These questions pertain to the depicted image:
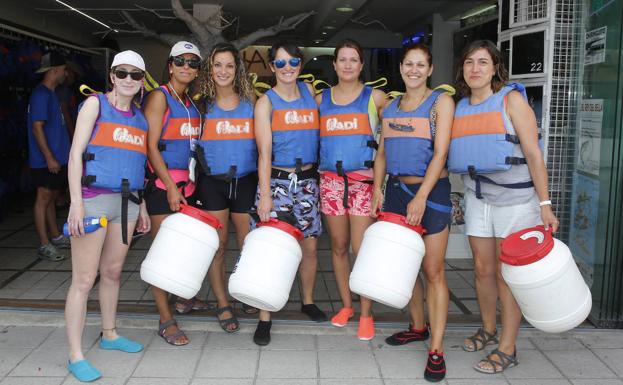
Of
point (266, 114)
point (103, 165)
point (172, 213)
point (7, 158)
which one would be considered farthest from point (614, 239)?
point (7, 158)

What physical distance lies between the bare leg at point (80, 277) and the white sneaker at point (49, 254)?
2.27m

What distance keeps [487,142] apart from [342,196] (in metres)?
0.91

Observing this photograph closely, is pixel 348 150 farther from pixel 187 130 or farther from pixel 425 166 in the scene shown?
pixel 187 130

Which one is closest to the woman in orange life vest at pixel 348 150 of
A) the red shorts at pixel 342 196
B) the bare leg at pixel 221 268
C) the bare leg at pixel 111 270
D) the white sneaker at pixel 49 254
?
the red shorts at pixel 342 196

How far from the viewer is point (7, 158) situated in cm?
696

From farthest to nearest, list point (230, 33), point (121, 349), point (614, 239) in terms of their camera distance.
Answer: point (230, 33) → point (614, 239) → point (121, 349)

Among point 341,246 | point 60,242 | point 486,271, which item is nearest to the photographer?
point 486,271

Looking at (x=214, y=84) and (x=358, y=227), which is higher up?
(x=214, y=84)

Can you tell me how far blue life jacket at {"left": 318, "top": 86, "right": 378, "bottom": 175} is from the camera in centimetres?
318

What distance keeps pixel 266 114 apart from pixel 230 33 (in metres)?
8.84

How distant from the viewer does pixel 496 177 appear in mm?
2852

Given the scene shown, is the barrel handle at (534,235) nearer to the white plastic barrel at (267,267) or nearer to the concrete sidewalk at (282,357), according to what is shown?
the concrete sidewalk at (282,357)

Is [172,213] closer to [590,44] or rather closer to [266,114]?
[266,114]

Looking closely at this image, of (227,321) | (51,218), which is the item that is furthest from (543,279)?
(51,218)
